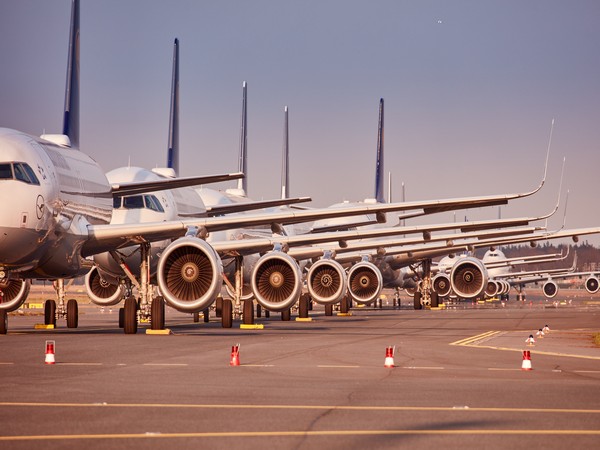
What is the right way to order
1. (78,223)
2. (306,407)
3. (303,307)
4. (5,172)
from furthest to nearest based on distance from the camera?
(303,307) < (78,223) < (5,172) < (306,407)

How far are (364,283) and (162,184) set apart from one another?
2153 centimetres

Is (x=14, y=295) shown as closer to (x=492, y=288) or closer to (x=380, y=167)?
(x=380, y=167)

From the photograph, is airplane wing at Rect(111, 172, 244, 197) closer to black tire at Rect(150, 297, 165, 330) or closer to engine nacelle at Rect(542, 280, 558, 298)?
black tire at Rect(150, 297, 165, 330)

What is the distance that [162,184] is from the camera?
97.7 feet

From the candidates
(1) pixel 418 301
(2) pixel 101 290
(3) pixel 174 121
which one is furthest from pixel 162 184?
(1) pixel 418 301

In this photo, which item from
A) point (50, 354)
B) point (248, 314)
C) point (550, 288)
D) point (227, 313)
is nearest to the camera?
point (50, 354)

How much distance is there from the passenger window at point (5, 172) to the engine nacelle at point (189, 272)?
5.03 metres

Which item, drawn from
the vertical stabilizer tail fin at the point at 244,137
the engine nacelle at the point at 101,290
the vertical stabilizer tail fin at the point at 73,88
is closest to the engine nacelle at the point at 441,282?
the vertical stabilizer tail fin at the point at 244,137

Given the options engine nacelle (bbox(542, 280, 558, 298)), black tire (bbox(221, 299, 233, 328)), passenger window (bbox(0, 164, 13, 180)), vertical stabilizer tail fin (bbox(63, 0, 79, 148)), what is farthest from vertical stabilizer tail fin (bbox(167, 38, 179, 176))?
engine nacelle (bbox(542, 280, 558, 298))

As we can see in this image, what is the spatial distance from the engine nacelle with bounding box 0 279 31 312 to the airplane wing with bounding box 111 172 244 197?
4.25 metres

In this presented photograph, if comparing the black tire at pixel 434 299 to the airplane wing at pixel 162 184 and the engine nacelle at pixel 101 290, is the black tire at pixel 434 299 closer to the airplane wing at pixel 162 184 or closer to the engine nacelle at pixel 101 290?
the engine nacelle at pixel 101 290

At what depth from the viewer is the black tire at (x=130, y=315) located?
27906mm

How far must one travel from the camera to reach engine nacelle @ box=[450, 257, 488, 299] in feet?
165

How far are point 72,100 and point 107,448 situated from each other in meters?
26.6
